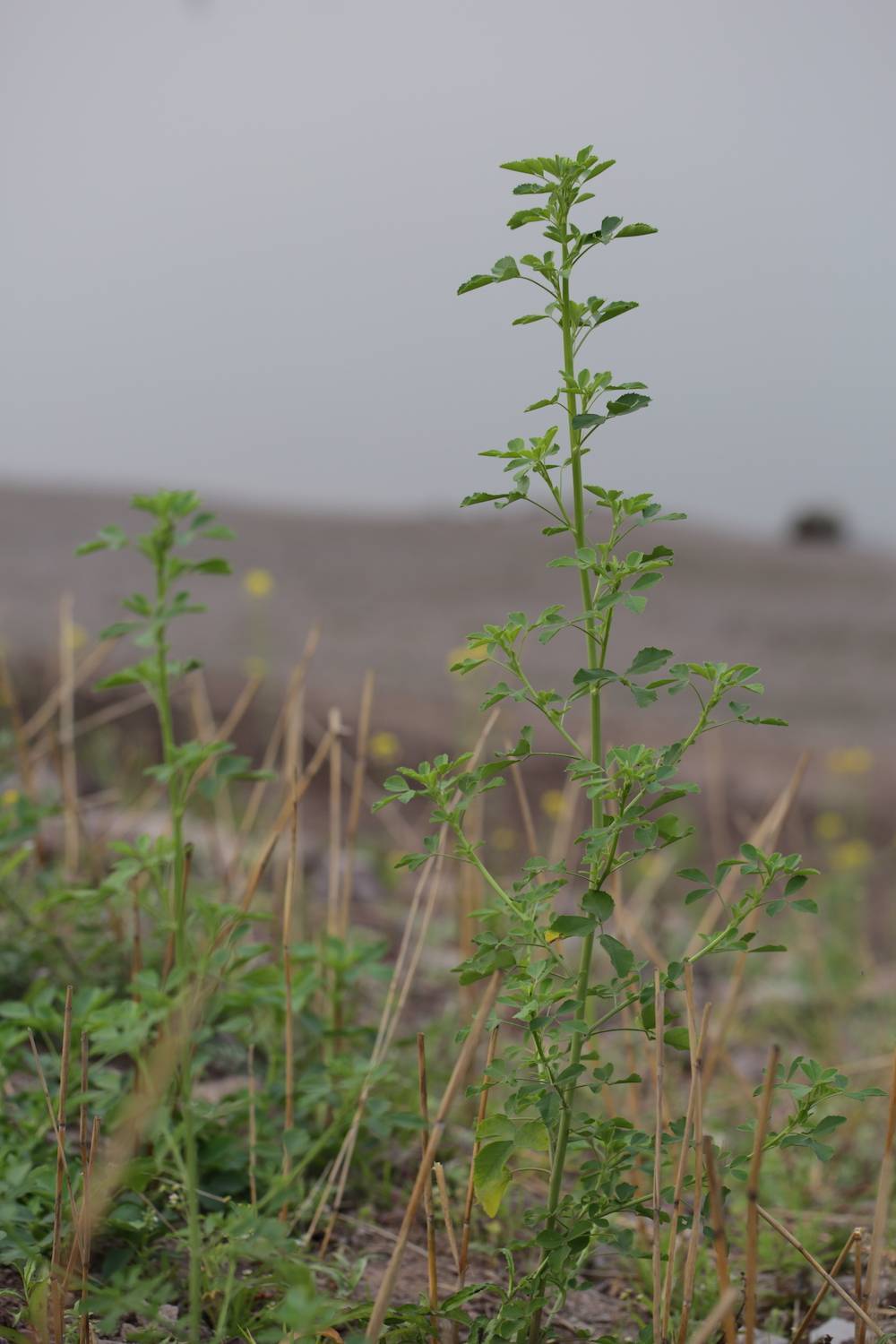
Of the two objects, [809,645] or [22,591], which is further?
[809,645]

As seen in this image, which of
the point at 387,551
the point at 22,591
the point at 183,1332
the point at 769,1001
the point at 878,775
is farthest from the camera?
the point at 387,551

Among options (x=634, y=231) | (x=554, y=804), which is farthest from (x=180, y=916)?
(x=554, y=804)

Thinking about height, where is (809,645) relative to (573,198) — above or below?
below

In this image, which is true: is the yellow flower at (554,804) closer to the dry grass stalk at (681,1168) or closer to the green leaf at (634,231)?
the dry grass stalk at (681,1168)

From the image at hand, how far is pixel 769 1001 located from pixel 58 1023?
8.16ft

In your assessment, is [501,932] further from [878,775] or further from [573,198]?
[878,775]

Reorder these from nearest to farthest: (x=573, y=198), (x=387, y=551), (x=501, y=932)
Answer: (x=573, y=198) < (x=501, y=932) < (x=387, y=551)

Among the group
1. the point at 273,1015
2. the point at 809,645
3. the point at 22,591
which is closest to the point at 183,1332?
the point at 273,1015

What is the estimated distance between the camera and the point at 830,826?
4.82 metres

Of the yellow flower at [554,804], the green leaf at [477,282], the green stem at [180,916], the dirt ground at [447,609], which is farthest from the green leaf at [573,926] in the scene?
the dirt ground at [447,609]

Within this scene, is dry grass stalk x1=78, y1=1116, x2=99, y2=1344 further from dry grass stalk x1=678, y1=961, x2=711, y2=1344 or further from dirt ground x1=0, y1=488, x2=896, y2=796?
dirt ground x1=0, y1=488, x2=896, y2=796

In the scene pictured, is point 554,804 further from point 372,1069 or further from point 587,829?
A: point 587,829

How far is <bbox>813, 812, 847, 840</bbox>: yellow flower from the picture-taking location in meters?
4.72

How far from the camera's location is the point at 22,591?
8328 mm
